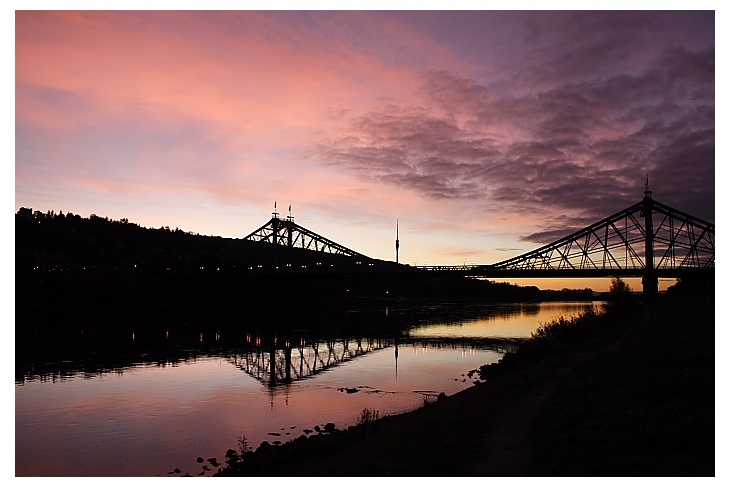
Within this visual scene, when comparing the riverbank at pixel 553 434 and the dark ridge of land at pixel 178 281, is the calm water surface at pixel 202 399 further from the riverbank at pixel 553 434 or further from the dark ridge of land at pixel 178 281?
the dark ridge of land at pixel 178 281

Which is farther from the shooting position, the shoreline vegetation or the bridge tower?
the bridge tower

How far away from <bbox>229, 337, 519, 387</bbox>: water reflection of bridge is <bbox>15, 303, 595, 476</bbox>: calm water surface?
0.33 ft

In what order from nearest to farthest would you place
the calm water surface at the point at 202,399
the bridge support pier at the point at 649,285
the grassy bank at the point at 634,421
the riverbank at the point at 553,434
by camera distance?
the grassy bank at the point at 634,421 < the riverbank at the point at 553,434 < the calm water surface at the point at 202,399 < the bridge support pier at the point at 649,285

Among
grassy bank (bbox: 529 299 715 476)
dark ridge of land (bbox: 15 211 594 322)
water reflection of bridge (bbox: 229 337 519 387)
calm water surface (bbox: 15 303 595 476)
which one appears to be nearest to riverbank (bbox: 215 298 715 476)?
grassy bank (bbox: 529 299 715 476)

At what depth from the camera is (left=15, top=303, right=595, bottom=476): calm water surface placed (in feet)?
43.3

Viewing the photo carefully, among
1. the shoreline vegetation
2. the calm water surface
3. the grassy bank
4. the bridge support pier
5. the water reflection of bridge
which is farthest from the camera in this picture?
the bridge support pier

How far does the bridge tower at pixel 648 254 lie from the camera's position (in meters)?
65.4

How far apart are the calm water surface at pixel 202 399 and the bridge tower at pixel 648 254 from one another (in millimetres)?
40047

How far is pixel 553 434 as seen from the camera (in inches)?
406

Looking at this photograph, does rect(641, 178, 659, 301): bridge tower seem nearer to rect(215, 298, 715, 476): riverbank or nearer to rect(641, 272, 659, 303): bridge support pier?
rect(641, 272, 659, 303): bridge support pier

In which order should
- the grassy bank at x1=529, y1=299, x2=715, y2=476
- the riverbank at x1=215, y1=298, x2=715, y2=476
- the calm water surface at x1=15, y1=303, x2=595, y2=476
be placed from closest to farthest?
the grassy bank at x1=529, y1=299, x2=715, y2=476 < the riverbank at x1=215, y1=298, x2=715, y2=476 < the calm water surface at x1=15, y1=303, x2=595, y2=476

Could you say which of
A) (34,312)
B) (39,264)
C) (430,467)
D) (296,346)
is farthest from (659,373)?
(39,264)

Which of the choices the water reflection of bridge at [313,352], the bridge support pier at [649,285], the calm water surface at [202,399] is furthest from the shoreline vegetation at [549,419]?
the bridge support pier at [649,285]

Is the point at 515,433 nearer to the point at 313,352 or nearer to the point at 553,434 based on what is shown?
the point at 553,434
